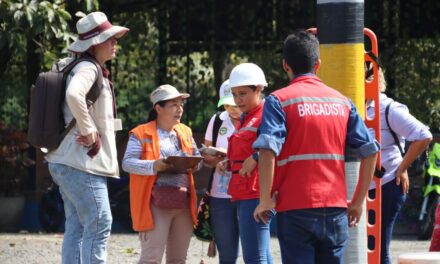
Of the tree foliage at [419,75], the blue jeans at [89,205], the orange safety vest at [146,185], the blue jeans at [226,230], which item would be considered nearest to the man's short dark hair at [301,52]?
the blue jeans at [89,205]

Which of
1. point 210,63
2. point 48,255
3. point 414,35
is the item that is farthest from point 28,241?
point 414,35

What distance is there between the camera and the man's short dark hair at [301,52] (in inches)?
247

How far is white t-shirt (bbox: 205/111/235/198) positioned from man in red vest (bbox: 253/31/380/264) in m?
2.17

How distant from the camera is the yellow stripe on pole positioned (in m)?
6.62

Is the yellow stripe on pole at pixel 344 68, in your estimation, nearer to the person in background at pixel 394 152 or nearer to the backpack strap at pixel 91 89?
the person in background at pixel 394 152

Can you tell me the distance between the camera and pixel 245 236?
25.5 ft

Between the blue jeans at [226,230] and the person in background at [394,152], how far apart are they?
1052 millimetres

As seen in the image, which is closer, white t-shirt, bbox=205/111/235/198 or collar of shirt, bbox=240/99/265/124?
collar of shirt, bbox=240/99/265/124

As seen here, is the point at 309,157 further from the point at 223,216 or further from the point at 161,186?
the point at 161,186

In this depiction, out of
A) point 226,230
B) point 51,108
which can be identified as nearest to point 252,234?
point 226,230

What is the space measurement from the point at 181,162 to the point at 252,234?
0.95m

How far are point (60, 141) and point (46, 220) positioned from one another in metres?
7.19

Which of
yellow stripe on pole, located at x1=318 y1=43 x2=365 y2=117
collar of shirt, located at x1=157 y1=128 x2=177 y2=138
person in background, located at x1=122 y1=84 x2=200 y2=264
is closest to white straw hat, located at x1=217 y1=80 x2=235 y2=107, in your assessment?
person in background, located at x1=122 y1=84 x2=200 y2=264

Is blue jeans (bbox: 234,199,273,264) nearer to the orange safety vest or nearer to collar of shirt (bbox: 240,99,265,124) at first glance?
collar of shirt (bbox: 240,99,265,124)
